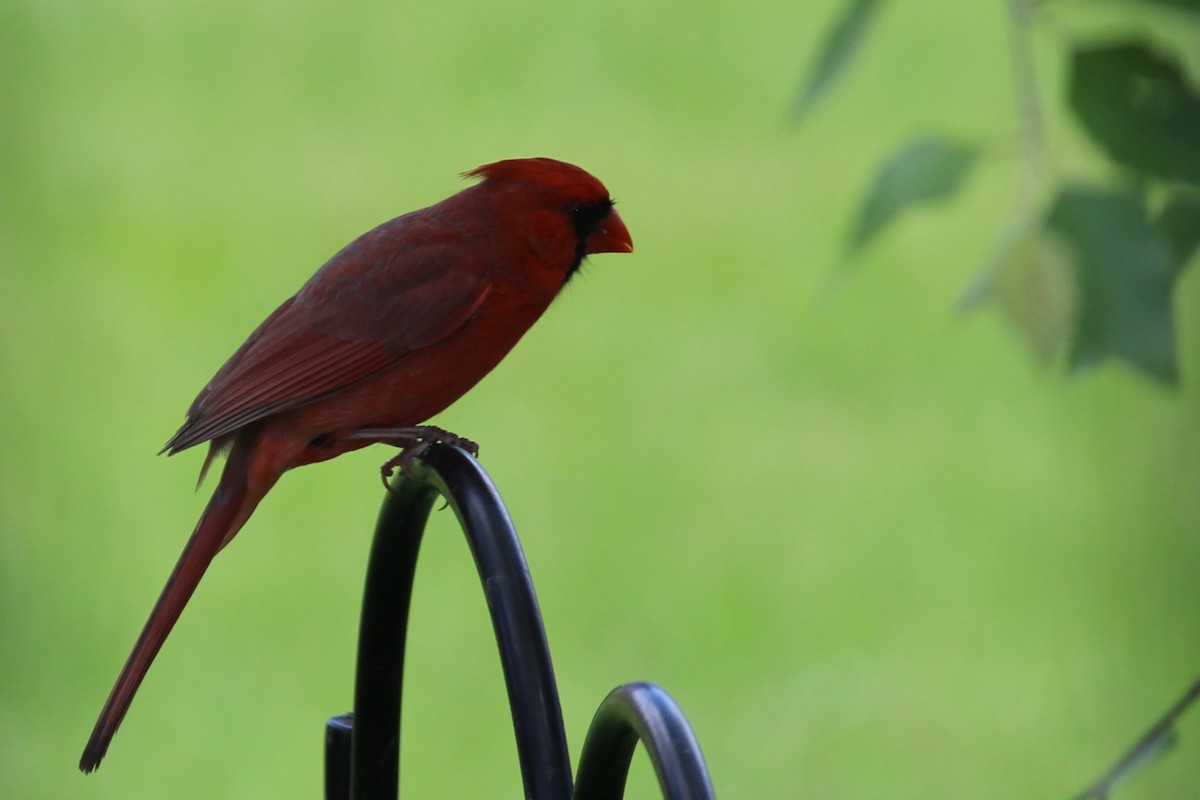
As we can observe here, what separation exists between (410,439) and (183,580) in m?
0.25

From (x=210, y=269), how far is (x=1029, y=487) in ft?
6.39

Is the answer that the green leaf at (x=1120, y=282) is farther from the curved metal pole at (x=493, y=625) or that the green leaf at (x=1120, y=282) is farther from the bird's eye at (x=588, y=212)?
the bird's eye at (x=588, y=212)

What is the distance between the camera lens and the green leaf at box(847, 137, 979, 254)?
3.00 feet

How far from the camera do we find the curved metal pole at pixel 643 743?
833mm

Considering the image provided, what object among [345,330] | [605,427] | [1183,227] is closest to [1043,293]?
[1183,227]

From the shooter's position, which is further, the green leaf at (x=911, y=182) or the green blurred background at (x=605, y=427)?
the green blurred background at (x=605, y=427)

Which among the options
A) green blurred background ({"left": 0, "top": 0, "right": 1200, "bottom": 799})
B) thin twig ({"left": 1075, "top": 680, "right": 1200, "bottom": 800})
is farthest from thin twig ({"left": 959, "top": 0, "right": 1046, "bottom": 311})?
green blurred background ({"left": 0, "top": 0, "right": 1200, "bottom": 799})

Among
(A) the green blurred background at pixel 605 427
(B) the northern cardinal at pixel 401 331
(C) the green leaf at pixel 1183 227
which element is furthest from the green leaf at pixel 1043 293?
(A) the green blurred background at pixel 605 427

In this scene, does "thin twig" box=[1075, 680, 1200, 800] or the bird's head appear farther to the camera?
the bird's head

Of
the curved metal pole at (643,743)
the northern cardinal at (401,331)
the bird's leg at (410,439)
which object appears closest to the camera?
the curved metal pole at (643,743)

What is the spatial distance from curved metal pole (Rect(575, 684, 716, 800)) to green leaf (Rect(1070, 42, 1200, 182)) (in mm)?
388

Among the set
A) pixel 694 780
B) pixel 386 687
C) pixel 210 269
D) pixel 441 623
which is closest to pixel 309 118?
pixel 210 269

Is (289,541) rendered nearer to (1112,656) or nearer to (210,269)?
(210,269)

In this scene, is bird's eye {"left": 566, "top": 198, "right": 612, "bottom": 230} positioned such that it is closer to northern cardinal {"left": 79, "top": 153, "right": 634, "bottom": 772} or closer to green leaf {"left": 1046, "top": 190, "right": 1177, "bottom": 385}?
northern cardinal {"left": 79, "top": 153, "right": 634, "bottom": 772}
